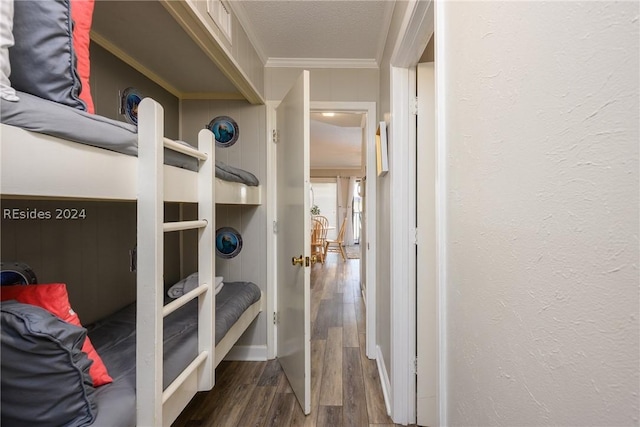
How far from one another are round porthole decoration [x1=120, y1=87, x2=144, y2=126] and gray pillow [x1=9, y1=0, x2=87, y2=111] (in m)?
1.17

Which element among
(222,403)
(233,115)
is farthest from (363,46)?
(222,403)

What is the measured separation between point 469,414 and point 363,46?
2318mm

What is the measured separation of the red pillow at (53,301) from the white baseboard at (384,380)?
1.47m

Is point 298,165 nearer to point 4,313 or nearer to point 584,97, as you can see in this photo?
point 4,313

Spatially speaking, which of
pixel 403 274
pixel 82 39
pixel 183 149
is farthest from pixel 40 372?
pixel 403 274

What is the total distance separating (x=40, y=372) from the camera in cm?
70

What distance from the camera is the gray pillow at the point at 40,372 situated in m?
0.67

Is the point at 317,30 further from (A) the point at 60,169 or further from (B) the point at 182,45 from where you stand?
(A) the point at 60,169

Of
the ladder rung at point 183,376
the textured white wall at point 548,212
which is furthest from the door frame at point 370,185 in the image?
the textured white wall at point 548,212

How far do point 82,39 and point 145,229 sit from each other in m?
0.58

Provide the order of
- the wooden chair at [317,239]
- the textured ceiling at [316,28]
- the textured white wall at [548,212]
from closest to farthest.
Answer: the textured white wall at [548,212], the textured ceiling at [316,28], the wooden chair at [317,239]

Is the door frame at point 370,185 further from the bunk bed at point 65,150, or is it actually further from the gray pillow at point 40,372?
the gray pillow at point 40,372

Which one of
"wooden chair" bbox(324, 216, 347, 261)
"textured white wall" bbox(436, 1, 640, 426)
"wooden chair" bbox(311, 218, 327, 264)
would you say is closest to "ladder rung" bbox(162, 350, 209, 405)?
"textured white wall" bbox(436, 1, 640, 426)

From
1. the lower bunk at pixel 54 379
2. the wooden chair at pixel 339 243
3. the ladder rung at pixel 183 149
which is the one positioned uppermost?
the ladder rung at pixel 183 149
